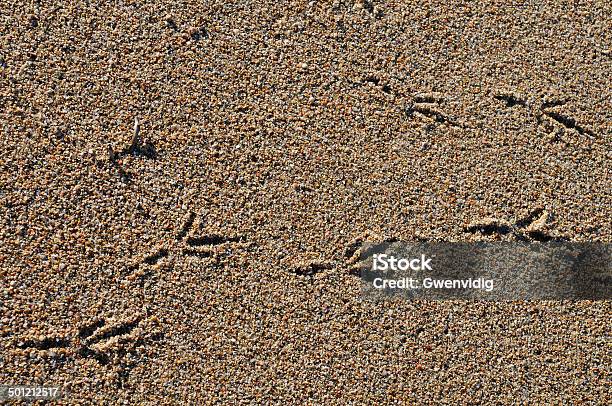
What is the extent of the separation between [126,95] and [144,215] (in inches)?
14.7

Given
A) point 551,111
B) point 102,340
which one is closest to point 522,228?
point 551,111

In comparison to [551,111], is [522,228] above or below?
below

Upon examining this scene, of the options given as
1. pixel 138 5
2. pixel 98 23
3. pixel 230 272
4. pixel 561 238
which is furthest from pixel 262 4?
pixel 561 238

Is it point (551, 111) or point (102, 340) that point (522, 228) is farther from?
point (102, 340)

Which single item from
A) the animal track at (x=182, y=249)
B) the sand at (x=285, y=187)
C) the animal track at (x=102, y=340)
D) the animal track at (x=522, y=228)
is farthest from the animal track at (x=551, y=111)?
the animal track at (x=102, y=340)

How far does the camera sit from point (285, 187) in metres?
2.01

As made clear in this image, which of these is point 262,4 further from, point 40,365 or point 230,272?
point 40,365

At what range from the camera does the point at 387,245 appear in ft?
6.63

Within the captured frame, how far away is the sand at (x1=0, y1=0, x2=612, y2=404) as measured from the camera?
196cm

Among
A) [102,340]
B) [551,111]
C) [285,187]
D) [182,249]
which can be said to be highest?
[551,111]

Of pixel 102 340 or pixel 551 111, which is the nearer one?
pixel 102 340

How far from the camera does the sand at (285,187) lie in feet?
6.42

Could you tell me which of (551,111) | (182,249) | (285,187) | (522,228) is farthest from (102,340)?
(551,111)

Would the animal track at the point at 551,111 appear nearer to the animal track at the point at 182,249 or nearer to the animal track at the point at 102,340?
the animal track at the point at 182,249
